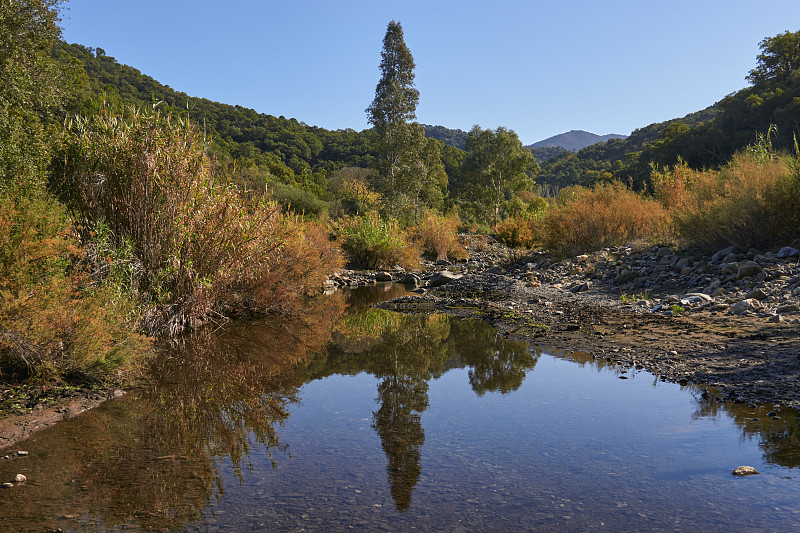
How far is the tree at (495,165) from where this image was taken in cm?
4538

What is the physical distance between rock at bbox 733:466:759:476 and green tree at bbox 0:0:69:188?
8.55m

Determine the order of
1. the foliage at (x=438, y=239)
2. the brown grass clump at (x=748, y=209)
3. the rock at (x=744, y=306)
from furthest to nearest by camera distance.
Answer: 1. the foliage at (x=438, y=239)
2. the brown grass clump at (x=748, y=209)
3. the rock at (x=744, y=306)

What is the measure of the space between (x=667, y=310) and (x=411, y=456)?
274 inches

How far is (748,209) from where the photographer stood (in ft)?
37.0

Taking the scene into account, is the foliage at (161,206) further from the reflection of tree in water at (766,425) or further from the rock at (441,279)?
the rock at (441,279)

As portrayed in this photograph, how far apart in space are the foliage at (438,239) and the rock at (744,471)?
2048 cm

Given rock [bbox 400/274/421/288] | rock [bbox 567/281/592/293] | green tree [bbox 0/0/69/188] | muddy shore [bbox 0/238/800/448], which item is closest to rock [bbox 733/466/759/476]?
muddy shore [bbox 0/238/800/448]

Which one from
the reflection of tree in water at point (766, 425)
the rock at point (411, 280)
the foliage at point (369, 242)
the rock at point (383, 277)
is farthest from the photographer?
the foliage at point (369, 242)

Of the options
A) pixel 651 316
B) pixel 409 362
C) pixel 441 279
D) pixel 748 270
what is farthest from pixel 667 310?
pixel 441 279

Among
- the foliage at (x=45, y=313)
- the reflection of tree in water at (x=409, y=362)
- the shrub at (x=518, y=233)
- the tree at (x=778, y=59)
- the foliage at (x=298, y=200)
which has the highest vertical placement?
→ the tree at (x=778, y=59)

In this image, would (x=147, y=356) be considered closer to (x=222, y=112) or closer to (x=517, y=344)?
(x=517, y=344)

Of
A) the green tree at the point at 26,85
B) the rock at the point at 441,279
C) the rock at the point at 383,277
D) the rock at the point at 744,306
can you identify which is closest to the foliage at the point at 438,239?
the rock at the point at 383,277

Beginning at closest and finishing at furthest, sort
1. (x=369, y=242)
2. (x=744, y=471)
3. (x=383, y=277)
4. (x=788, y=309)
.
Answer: (x=744, y=471)
(x=788, y=309)
(x=383, y=277)
(x=369, y=242)

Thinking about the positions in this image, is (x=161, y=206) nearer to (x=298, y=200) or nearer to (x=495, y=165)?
(x=298, y=200)
